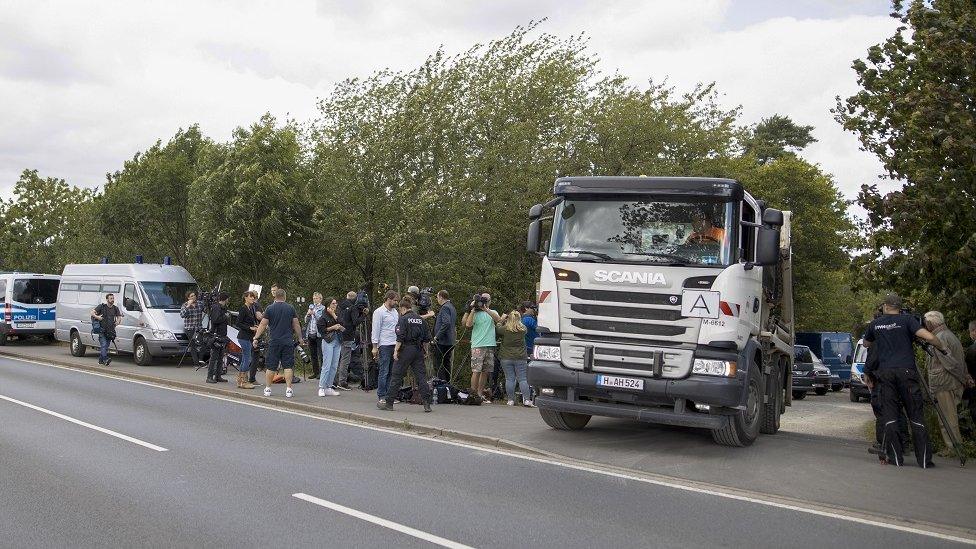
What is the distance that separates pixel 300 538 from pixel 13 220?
48524 millimetres

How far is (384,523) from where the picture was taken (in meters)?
6.34

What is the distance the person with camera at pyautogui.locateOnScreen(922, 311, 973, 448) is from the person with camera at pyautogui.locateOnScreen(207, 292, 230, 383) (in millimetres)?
12357

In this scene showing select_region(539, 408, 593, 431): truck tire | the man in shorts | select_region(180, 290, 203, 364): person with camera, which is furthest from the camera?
select_region(180, 290, 203, 364): person with camera

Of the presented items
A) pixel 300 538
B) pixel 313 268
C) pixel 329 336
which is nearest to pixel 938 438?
pixel 300 538

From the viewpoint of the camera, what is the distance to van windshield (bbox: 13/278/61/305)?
1099 inches

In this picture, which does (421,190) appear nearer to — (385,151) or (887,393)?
(385,151)

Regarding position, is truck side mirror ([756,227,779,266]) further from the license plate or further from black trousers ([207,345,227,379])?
black trousers ([207,345,227,379])

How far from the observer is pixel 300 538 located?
19.5 ft

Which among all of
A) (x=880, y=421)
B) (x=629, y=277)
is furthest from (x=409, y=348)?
(x=880, y=421)

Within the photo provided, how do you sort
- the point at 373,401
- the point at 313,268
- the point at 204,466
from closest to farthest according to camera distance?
the point at 204,466 → the point at 373,401 → the point at 313,268

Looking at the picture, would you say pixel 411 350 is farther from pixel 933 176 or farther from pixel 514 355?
pixel 933 176

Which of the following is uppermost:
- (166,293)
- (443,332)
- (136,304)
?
(166,293)

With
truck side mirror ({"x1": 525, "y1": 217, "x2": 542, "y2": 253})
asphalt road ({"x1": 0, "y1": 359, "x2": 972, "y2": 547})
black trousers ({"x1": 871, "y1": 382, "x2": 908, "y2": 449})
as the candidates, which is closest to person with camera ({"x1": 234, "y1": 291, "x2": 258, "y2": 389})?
asphalt road ({"x1": 0, "y1": 359, "x2": 972, "y2": 547})

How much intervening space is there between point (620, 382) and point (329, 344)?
686cm
